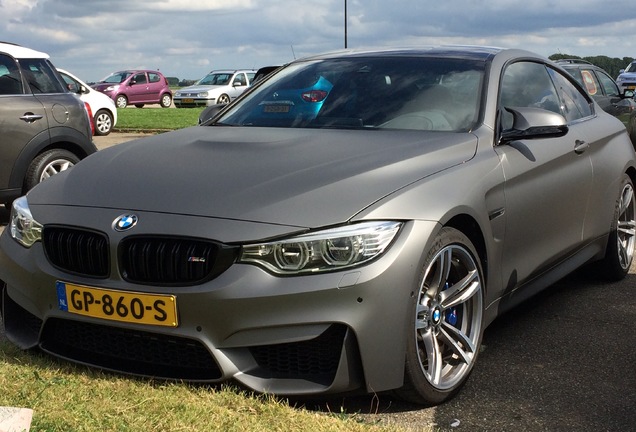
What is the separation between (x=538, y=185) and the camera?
4734mm

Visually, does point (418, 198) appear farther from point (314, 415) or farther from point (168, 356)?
point (168, 356)

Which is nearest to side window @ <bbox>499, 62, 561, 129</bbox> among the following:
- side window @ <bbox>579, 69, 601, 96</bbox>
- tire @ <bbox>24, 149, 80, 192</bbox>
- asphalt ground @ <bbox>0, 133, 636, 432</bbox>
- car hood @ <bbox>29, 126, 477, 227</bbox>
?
car hood @ <bbox>29, 126, 477, 227</bbox>

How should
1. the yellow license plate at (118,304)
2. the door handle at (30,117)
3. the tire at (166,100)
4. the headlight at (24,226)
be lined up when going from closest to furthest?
1. the yellow license plate at (118,304)
2. the headlight at (24,226)
3. the door handle at (30,117)
4. the tire at (166,100)

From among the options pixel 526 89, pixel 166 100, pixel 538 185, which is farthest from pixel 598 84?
pixel 166 100

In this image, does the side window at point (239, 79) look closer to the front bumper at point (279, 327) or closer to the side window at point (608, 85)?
the side window at point (608, 85)

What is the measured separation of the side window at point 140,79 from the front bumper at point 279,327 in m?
34.2

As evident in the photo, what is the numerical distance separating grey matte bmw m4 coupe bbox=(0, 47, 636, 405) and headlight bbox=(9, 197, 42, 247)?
0.03 ft

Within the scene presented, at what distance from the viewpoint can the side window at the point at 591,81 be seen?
13.2 m

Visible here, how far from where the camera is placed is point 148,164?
13.7ft

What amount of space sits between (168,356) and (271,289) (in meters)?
0.61

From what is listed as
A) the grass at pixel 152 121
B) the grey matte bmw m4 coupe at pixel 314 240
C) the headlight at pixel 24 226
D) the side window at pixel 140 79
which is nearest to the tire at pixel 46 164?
the grey matte bmw m4 coupe at pixel 314 240

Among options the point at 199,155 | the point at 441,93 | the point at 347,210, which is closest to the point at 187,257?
the point at 347,210

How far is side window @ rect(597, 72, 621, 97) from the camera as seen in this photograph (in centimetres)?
1391

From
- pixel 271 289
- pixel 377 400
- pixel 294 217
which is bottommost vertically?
pixel 377 400
